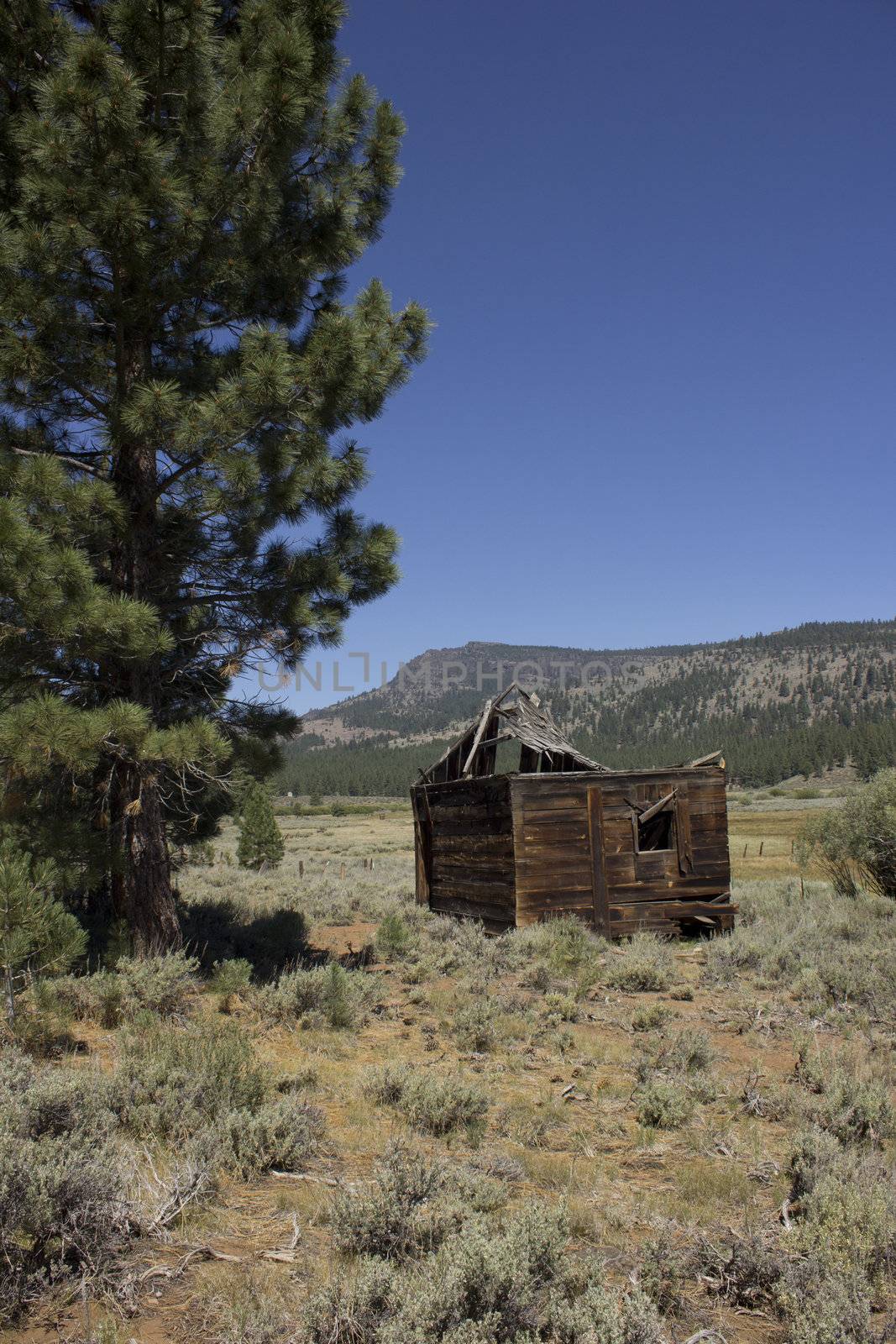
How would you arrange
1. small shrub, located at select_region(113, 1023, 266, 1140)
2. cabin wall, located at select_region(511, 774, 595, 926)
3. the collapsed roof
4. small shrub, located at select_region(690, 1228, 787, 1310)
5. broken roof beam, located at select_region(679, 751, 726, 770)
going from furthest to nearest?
the collapsed roof < broken roof beam, located at select_region(679, 751, 726, 770) < cabin wall, located at select_region(511, 774, 595, 926) < small shrub, located at select_region(113, 1023, 266, 1140) < small shrub, located at select_region(690, 1228, 787, 1310)

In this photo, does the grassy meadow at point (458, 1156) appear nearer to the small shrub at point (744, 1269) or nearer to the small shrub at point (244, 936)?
the small shrub at point (744, 1269)

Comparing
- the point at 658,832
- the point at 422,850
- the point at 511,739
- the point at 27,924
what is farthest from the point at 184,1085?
the point at 422,850

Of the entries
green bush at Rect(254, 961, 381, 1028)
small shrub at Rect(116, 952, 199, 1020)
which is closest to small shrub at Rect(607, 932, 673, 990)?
green bush at Rect(254, 961, 381, 1028)

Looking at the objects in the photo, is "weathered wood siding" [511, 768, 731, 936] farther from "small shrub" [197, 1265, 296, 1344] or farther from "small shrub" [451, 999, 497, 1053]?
"small shrub" [197, 1265, 296, 1344]

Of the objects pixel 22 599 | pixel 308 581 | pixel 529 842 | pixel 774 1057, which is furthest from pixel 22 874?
pixel 529 842

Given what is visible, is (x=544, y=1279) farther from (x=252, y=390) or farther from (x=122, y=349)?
(x=122, y=349)

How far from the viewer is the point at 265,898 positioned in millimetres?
19859

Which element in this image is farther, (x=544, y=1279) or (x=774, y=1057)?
(x=774, y=1057)

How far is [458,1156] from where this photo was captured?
516cm

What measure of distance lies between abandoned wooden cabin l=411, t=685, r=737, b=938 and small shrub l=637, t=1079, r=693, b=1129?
7360 millimetres

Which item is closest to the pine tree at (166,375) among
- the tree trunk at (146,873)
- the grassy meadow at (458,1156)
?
the tree trunk at (146,873)

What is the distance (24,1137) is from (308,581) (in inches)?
247

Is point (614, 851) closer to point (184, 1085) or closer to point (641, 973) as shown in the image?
point (641, 973)

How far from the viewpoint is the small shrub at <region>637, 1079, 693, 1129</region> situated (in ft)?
19.5
